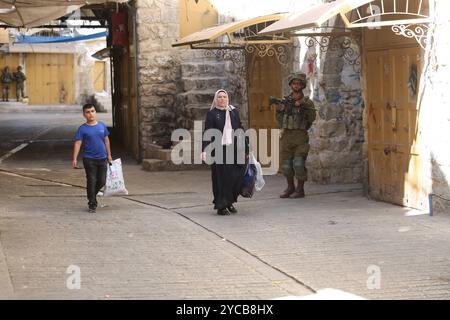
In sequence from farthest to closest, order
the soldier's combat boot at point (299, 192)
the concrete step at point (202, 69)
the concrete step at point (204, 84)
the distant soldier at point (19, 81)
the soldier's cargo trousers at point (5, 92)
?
the soldier's cargo trousers at point (5, 92)
the distant soldier at point (19, 81)
the concrete step at point (202, 69)
the concrete step at point (204, 84)
the soldier's combat boot at point (299, 192)

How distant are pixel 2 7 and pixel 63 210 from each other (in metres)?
3.47

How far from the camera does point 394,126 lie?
1067 centimetres

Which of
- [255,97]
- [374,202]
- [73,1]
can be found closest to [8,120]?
[255,97]

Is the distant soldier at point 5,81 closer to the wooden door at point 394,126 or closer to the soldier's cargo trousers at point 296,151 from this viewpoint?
the soldier's cargo trousers at point 296,151

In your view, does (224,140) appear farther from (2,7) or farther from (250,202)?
(2,7)

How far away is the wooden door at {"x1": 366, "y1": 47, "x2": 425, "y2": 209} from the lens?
10180 millimetres

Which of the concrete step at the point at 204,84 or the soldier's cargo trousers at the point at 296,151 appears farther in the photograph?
the concrete step at the point at 204,84

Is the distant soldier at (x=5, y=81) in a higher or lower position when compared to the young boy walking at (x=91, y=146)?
higher

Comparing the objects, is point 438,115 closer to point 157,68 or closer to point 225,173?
point 225,173

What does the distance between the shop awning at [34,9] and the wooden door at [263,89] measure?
10.2 ft

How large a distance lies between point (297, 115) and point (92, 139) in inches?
101

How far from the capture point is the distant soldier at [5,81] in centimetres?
4450

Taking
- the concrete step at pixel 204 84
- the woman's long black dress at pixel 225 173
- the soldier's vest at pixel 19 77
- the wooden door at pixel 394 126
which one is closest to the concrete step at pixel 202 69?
the concrete step at pixel 204 84

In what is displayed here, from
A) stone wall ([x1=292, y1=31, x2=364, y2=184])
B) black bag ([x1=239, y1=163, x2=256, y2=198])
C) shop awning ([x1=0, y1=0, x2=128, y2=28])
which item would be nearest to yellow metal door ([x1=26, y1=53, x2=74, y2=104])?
shop awning ([x1=0, y1=0, x2=128, y2=28])
